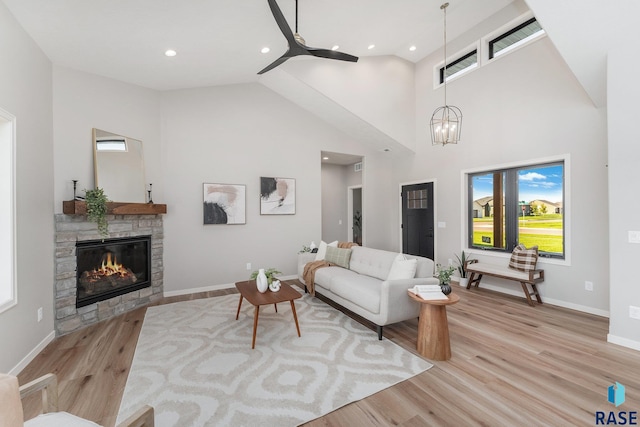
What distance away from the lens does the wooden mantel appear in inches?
127

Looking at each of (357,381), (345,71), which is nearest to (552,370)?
(357,381)

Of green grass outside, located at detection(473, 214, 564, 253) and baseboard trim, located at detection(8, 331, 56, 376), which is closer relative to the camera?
baseboard trim, located at detection(8, 331, 56, 376)

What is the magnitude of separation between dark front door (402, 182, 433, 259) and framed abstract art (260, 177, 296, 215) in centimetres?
271

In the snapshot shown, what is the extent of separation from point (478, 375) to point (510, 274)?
2.44 metres

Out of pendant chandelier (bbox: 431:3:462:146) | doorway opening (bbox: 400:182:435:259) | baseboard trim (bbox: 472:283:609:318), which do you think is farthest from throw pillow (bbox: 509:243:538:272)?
pendant chandelier (bbox: 431:3:462:146)

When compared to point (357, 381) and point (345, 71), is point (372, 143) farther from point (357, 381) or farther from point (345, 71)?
point (357, 381)

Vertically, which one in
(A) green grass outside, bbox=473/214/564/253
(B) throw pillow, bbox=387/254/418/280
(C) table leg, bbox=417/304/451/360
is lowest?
(C) table leg, bbox=417/304/451/360

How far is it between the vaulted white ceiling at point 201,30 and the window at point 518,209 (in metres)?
2.78

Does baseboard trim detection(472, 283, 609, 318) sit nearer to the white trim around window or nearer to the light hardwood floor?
the light hardwood floor

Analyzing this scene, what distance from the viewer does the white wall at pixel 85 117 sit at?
3328 mm

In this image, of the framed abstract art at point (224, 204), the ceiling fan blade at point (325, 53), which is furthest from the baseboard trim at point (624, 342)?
the framed abstract art at point (224, 204)

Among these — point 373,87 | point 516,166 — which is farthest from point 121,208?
point 516,166

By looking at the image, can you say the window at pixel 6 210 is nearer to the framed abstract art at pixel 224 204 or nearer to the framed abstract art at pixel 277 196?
the framed abstract art at pixel 224 204

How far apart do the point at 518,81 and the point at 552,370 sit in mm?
4160
